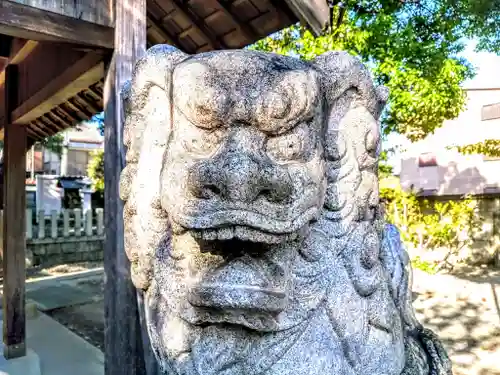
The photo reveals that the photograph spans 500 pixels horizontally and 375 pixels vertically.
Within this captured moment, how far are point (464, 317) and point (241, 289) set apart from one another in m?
4.71

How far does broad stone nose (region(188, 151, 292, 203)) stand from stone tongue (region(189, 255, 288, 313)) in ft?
0.67

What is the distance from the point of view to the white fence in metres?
9.80

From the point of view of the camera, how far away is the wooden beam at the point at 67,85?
2424 millimetres

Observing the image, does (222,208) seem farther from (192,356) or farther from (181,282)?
(192,356)

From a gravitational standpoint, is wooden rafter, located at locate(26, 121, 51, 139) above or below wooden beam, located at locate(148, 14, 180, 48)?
below

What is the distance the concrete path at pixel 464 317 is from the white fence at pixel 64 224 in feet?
22.1

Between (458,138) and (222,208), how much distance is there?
1448 cm

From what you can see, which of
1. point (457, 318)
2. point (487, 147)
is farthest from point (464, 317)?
point (487, 147)

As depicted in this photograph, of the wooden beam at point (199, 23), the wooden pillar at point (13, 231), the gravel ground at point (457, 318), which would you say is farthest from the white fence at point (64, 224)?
the wooden beam at point (199, 23)

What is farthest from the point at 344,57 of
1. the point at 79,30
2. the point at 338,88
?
the point at 79,30

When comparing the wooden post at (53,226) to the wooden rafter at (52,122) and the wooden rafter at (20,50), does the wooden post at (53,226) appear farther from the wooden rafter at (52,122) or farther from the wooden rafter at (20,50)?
the wooden rafter at (20,50)

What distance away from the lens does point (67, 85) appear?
2.69 meters

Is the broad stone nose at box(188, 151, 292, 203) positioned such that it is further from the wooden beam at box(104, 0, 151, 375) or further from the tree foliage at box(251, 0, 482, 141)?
the tree foliage at box(251, 0, 482, 141)

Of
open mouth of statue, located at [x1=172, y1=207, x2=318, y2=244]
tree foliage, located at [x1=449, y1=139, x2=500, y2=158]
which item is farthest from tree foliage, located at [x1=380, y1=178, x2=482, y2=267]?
open mouth of statue, located at [x1=172, y1=207, x2=318, y2=244]
